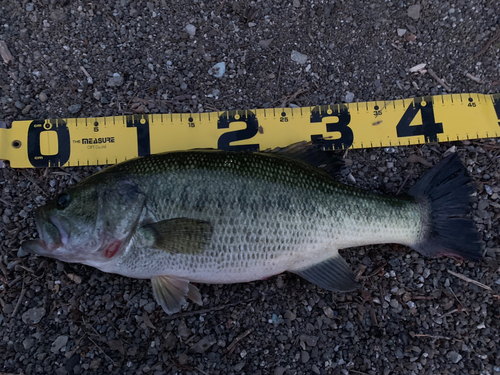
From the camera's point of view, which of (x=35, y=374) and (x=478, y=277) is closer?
(x=35, y=374)

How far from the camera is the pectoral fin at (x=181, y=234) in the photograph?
2.12m

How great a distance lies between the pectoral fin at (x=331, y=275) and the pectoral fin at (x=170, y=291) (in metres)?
0.84

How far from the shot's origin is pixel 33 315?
254 cm

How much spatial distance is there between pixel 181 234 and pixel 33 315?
1.49 metres

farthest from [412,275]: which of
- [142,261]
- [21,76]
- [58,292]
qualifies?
[21,76]

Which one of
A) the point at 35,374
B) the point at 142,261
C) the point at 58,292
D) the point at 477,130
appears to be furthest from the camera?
the point at 477,130

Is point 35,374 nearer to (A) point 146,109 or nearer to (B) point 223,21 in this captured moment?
(A) point 146,109

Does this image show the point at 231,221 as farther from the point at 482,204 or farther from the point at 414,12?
the point at 414,12

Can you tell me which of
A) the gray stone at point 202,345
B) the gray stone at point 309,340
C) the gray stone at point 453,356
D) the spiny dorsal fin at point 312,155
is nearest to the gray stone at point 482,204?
the gray stone at point 453,356

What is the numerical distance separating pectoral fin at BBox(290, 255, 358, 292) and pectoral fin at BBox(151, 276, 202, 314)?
837mm

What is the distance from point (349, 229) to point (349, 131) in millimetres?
982

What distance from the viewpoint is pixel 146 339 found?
8.25 feet

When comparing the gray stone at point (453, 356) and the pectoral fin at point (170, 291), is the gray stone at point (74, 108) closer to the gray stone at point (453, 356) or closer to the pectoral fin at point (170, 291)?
the pectoral fin at point (170, 291)

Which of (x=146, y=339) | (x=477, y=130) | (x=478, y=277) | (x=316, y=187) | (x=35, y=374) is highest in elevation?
(x=477, y=130)
